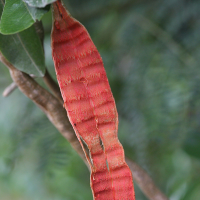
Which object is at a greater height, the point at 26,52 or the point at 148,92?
the point at 26,52

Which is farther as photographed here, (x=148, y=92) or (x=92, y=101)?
(x=148, y=92)

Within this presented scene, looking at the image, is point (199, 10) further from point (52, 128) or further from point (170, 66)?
point (52, 128)

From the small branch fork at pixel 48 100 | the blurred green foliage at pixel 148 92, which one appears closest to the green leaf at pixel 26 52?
the small branch fork at pixel 48 100

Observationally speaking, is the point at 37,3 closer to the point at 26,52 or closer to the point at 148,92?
the point at 26,52

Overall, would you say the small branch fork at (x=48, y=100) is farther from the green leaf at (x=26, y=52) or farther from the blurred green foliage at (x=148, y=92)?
the blurred green foliage at (x=148, y=92)

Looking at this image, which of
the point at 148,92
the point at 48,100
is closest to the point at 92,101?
the point at 48,100
